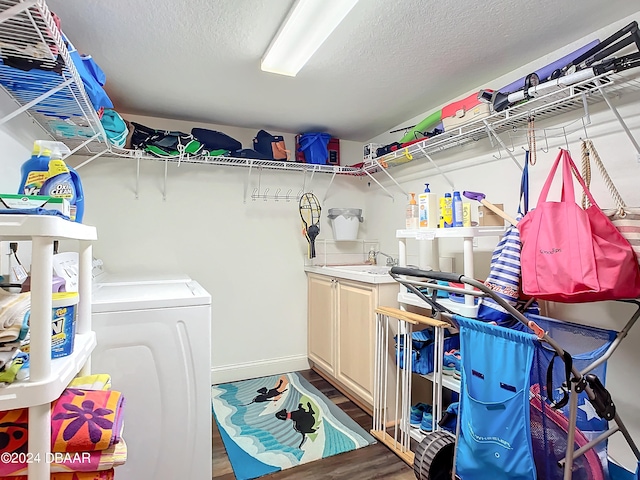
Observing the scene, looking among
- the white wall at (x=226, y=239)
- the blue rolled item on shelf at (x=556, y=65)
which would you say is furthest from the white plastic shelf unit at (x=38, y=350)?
the white wall at (x=226, y=239)

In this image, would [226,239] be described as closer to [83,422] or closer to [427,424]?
[427,424]

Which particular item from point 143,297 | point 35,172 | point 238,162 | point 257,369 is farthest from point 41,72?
point 257,369

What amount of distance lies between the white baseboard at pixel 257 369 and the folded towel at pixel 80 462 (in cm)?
230

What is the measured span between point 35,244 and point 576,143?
2.27m

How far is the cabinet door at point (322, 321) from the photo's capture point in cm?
295

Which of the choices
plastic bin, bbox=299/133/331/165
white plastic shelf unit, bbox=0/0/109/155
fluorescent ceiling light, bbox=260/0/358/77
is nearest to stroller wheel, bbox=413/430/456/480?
→ fluorescent ceiling light, bbox=260/0/358/77

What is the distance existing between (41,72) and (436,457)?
224 centimetres

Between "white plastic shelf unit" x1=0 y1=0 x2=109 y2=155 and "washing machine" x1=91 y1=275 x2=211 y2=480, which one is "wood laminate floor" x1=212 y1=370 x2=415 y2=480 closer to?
"washing machine" x1=91 y1=275 x2=211 y2=480

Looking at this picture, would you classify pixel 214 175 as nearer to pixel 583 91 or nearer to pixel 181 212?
pixel 181 212

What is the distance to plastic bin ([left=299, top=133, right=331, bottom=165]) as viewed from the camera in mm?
3283

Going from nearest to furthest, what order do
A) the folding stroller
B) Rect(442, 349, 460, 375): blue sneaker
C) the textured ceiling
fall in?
1. the folding stroller
2. the textured ceiling
3. Rect(442, 349, 460, 375): blue sneaker

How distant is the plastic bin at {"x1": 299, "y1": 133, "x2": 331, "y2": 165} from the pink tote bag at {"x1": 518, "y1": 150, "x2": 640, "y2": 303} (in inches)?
85.1

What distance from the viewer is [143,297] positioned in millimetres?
1603

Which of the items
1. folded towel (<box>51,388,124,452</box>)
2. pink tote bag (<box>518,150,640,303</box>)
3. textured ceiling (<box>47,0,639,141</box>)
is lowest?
folded towel (<box>51,388,124,452</box>)
